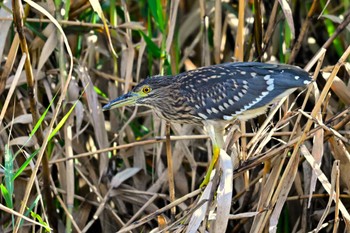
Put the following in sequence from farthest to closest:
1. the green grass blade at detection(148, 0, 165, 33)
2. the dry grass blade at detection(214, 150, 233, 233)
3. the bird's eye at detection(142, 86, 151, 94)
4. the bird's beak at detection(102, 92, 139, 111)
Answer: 1. the green grass blade at detection(148, 0, 165, 33)
2. the bird's eye at detection(142, 86, 151, 94)
3. the bird's beak at detection(102, 92, 139, 111)
4. the dry grass blade at detection(214, 150, 233, 233)

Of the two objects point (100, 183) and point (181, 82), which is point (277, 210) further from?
point (100, 183)

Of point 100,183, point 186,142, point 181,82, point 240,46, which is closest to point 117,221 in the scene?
point 100,183

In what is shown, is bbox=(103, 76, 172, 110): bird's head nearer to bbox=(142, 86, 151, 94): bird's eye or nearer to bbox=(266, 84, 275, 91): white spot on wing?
bbox=(142, 86, 151, 94): bird's eye

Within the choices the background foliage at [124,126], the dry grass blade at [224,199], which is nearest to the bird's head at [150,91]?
the background foliage at [124,126]

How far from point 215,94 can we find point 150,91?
284mm

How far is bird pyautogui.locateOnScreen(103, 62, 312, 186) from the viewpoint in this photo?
10.8ft

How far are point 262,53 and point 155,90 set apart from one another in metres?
0.55

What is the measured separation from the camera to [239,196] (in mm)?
3504

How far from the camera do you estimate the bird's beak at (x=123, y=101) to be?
3248mm

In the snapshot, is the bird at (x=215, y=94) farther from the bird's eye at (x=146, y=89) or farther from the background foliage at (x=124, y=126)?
the background foliage at (x=124, y=126)


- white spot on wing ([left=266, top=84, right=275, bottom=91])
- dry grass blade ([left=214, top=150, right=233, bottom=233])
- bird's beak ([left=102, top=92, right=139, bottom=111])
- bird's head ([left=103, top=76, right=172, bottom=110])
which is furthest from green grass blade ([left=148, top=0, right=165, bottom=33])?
dry grass blade ([left=214, top=150, right=233, bottom=233])

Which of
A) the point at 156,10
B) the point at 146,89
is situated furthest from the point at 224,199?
the point at 156,10

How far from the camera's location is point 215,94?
3438 mm

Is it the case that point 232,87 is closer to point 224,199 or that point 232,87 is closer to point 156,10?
point 156,10
